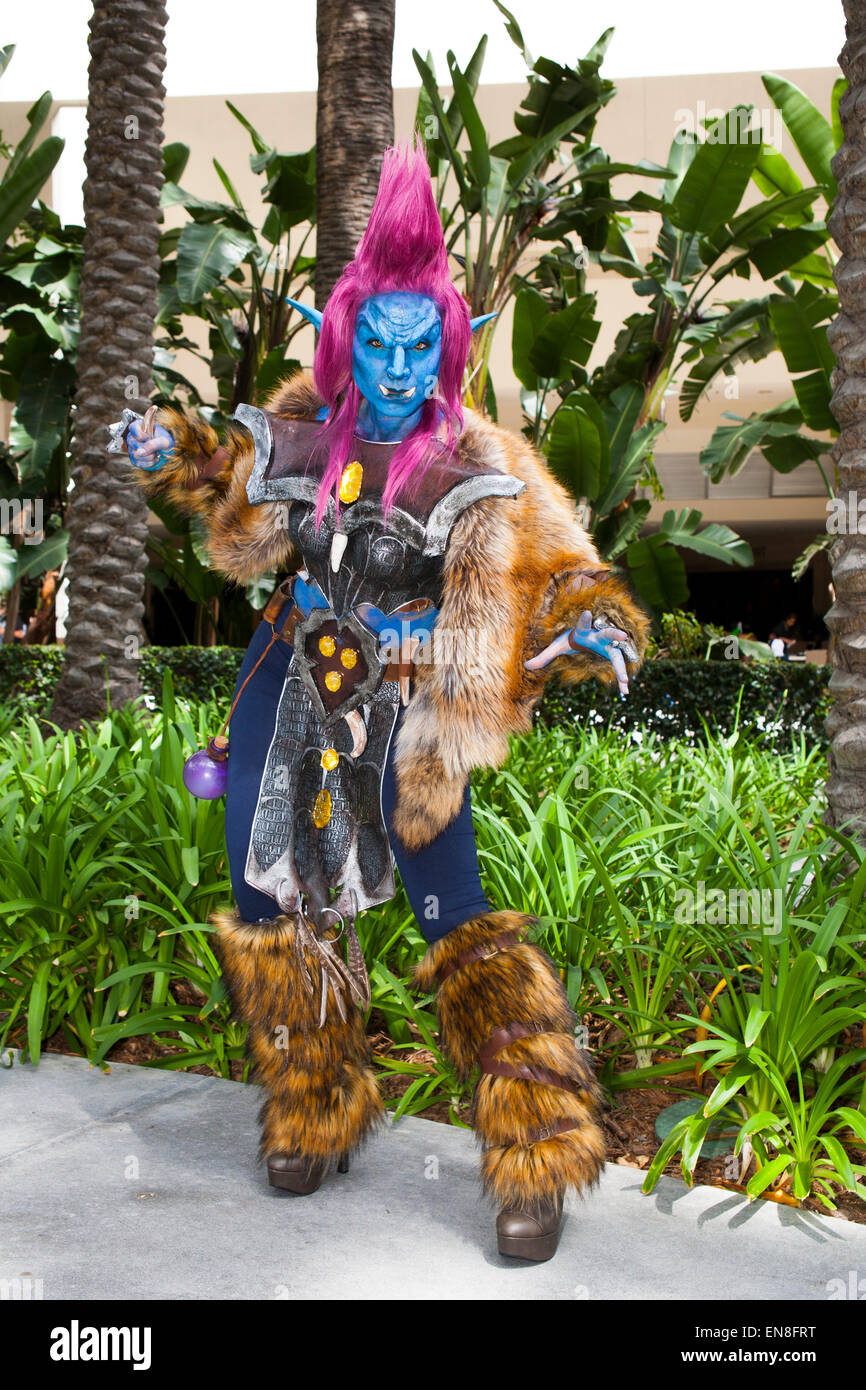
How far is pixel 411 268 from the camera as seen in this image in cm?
216

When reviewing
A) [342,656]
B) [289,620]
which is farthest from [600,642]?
[289,620]

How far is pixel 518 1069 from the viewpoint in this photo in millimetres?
2104

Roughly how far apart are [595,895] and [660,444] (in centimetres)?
1498

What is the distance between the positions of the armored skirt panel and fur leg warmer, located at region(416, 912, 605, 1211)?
0.25 metres

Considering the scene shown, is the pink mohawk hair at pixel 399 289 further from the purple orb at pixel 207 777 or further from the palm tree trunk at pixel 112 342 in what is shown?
the palm tree trunk at pixel 112 342

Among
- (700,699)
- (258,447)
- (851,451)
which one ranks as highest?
(851,451)

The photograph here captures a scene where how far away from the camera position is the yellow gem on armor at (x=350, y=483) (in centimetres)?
223

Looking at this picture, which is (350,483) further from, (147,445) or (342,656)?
(147,445)

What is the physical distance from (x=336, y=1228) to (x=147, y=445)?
1539mm

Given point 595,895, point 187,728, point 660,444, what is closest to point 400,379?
point 595,895

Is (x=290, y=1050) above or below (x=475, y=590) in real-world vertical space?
below

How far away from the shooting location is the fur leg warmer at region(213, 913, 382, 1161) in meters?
2.22

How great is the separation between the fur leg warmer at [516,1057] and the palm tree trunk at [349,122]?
15.4 feet

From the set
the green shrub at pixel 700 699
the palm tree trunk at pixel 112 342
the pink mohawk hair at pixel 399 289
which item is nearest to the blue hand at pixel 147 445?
the pink mohawk hair at pixel 399 289
